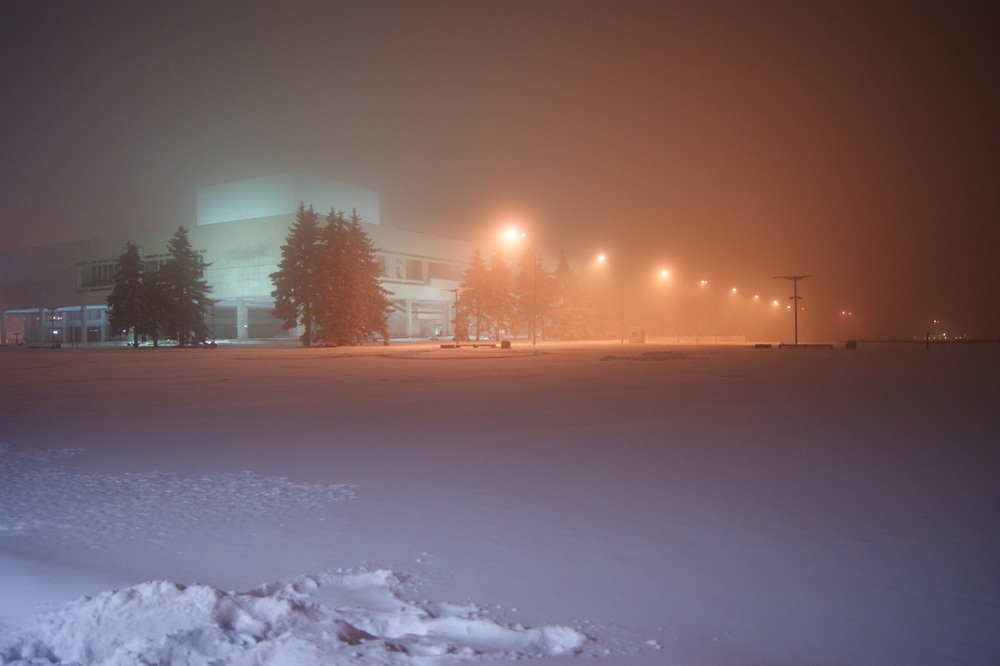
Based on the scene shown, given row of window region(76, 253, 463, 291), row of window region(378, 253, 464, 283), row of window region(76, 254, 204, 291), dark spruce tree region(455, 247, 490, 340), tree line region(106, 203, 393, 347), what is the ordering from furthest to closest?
row of window region(76, 254, 204, 291)
row of window region(378, 253, 464, 283)
row of window region(76, 253, 463, 291)
dark spruce tree region(455, 247, 490, 340)
tree line region(106, 203, 393, 347)

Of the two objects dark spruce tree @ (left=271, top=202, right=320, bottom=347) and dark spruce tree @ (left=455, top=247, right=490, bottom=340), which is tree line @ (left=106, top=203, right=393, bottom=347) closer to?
dark spruce tree @ (left=271, top=202, right=320, bottom=347)

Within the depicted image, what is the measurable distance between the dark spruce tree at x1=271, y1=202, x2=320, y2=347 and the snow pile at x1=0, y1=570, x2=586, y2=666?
46.6m

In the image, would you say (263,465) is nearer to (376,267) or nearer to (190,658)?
(190,658)

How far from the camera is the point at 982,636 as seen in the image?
3.04m

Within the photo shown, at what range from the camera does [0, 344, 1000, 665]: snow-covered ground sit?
3.04m

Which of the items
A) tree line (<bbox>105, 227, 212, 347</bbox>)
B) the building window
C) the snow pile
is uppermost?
the building window

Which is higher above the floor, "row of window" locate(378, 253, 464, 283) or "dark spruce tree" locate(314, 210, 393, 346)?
"row of window" locate(378, 253, 464, 283)

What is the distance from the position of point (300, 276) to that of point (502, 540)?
Result: 4694 centimetres

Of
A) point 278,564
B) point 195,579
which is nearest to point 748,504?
point 278,564

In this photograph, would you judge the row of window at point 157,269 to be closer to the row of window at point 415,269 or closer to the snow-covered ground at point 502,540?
the row of window at point 415,269

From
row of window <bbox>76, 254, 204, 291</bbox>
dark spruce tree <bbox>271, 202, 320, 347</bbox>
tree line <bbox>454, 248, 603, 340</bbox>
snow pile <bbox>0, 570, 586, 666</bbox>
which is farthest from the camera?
row of window <bbox>76, 254, 204, 291</bbox>

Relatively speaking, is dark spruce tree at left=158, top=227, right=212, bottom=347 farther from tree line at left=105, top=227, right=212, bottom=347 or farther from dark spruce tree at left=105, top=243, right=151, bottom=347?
dark spruce tree at left=105, top=243, right=151, bottom=347

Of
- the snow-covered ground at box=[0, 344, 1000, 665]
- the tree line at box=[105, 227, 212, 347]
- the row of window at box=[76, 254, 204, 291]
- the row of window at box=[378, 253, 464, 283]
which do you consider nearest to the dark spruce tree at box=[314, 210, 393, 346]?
the tree line at box=[105, 227, 212, 347]

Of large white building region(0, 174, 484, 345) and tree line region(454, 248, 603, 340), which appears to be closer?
tree line region(454, 248, 603, 340)
